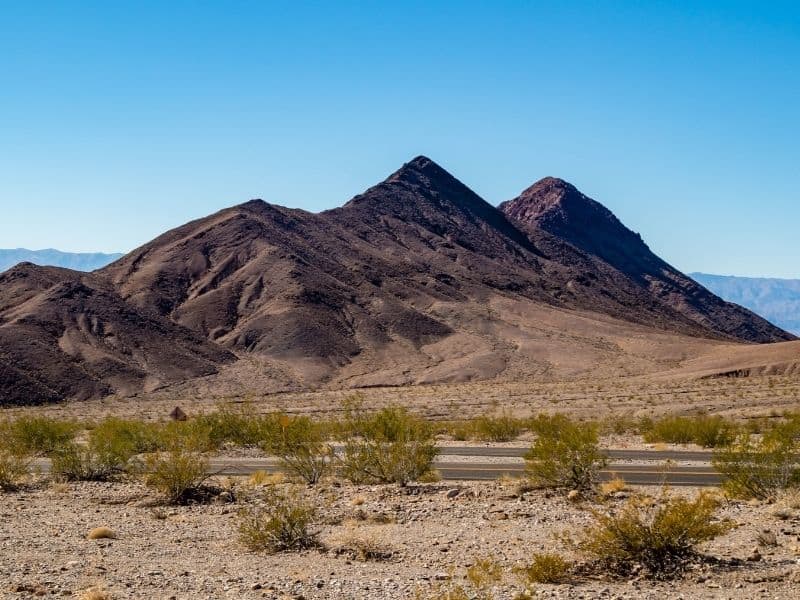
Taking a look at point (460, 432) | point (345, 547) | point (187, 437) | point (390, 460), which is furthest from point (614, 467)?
point (460, 432)

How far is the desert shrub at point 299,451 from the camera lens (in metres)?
21.2

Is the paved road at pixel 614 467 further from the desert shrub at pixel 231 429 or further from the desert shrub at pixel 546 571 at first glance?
the desert shrub at pixel 546 571

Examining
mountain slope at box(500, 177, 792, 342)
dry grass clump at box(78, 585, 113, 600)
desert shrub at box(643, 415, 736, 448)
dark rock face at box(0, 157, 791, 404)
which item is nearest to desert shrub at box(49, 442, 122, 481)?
dry grass clump at box(78, 585, 113, 600)

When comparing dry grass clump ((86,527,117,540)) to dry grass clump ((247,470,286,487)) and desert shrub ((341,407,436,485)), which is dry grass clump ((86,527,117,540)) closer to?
dry grass clump ((247,470,286,487))

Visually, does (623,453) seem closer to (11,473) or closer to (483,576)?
(11,473)

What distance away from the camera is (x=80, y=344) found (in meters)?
81.5

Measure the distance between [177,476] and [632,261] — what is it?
577ft

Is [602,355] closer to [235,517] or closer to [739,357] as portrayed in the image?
[739,357]

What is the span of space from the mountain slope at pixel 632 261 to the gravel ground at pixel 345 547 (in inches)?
5491

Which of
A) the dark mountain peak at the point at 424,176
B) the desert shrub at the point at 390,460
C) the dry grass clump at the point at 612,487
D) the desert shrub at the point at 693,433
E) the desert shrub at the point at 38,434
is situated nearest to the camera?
the dry grass clump at the point at 612,487

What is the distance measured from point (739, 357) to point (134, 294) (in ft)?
214

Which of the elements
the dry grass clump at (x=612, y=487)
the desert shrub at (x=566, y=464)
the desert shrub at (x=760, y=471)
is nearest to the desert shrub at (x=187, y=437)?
the desert shrub at (x=566, y=464)

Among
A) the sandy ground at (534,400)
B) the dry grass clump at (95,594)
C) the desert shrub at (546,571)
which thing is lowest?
the sandy ground at (534,400)

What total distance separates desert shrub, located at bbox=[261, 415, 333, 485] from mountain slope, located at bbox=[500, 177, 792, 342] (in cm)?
13543
